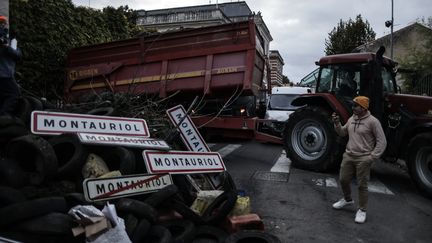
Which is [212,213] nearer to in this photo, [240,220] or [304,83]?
[240,220]

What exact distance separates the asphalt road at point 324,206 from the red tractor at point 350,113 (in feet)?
1.36

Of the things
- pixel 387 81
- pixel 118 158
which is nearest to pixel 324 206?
pixel 118 158

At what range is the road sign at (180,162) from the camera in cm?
439

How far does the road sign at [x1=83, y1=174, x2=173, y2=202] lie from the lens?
379cm

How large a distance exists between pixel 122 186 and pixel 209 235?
3.50 ft

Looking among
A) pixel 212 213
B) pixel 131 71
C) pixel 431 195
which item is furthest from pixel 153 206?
pixel 131 71

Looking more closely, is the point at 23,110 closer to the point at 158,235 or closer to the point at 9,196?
the point at 9,196

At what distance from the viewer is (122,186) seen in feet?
13.4

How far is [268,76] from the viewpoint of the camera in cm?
1072

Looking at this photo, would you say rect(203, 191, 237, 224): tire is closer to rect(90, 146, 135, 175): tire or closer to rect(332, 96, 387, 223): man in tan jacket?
rect(90, 146, 135, 175): tire

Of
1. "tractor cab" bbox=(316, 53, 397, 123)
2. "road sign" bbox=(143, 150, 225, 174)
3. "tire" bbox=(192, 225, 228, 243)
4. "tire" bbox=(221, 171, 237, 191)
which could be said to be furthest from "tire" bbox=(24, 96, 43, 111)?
"tractor cab" bbox=(316, 53, 397, 123)

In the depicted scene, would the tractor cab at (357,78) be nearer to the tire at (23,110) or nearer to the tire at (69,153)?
the tire at (69,153)

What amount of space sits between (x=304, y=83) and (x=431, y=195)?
1079 centimetres

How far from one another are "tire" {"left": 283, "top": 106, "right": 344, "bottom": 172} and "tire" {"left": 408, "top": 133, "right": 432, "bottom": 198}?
133 cm
